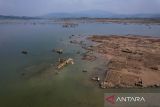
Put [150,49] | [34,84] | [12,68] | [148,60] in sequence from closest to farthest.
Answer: [34,84] → [12,68] → [148,60] → [150,49]

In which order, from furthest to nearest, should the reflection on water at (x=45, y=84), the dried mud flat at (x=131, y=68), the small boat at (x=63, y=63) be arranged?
1. the small boat at (x=63, y=63)
2. the dried mud flat at (x=131, y=68)
3. the reflection on water at (x=45, y=84)

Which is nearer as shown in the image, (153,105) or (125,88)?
(153,105)

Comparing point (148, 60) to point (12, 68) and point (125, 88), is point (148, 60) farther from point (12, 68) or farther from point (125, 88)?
point (12, 68)

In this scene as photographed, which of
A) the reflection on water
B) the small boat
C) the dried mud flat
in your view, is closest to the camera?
the reflection on water

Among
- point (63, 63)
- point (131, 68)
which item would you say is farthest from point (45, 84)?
point (131, 68)

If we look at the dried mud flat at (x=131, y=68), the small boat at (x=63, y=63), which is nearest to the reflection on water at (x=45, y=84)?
the small boat at (x=63, y=63)

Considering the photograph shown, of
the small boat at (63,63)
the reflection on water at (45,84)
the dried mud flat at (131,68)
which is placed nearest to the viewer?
the reflection on water at (45,84)

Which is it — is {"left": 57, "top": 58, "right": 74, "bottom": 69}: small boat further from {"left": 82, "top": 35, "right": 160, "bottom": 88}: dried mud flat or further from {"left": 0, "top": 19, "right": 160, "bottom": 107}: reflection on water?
{"left": 82, "top": 35, "right": 160, "bottom": 88}: dried mud flat

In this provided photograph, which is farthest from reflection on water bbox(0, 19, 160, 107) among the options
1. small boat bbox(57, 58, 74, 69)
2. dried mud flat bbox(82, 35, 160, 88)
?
dried mud flat bbox(82, 35, 160, 88)

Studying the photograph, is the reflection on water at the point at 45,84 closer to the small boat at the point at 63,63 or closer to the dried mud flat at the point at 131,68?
the small boat at the point at 63,63

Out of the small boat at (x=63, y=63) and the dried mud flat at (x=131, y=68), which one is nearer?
the dried mud flat at (x=131, y=68)

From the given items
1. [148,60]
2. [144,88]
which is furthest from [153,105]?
[148,60]
